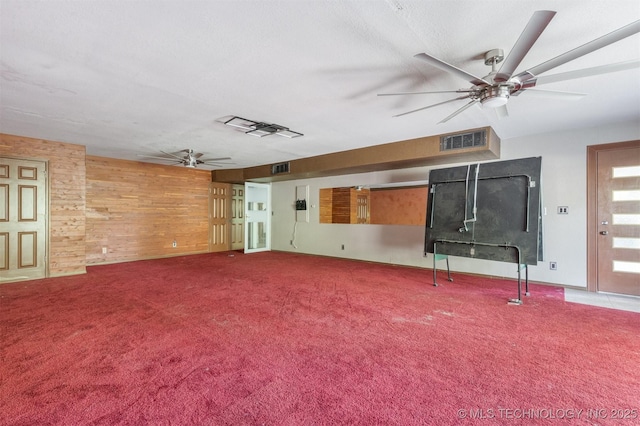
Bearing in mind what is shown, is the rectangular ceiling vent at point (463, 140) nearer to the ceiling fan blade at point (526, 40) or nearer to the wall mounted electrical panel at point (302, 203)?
the ceiling fan blade at point (526, 40)

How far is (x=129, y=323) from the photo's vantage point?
2.93 m

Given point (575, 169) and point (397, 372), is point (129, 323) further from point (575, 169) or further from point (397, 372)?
point (575, 169)

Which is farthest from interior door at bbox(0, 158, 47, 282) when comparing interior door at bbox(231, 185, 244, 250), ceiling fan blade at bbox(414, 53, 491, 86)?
ceiling fan blade at bbox(414, 53, 491, 86)

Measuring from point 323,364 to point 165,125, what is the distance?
3863 mm

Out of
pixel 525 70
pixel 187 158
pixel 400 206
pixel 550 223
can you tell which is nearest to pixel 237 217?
pixel 187 158

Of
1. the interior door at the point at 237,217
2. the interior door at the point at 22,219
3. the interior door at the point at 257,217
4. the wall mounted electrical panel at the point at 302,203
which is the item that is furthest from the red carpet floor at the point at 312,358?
the interior door at the point at 237,217

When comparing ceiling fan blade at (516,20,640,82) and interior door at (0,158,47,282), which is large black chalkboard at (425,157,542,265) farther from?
interior door at (0,158,47,282)

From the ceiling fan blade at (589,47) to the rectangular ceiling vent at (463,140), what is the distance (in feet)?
7.20

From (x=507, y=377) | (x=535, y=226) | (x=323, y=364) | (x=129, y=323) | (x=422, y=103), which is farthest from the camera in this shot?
(x=535, y=226)

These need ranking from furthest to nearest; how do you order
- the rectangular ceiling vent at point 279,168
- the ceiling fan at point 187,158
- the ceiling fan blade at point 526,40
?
the rectangular ceiling vent at point 279,168, the ceiling fan at point 187,158, the ceiling fan blade at point 526,40

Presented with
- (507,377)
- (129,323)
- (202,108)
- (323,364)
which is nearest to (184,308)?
(129,323)

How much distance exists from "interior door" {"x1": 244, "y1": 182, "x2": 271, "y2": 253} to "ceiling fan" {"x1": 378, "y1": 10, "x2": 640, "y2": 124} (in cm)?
656

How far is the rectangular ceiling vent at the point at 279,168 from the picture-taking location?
22.6ft

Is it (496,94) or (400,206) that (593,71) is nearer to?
(496,94)
